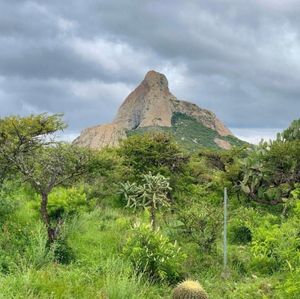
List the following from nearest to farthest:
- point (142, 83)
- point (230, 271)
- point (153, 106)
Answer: point (230, 271), point (153, 106), point (142, 83)

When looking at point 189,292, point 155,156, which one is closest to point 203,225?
point 189,292

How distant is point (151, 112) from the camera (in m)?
140

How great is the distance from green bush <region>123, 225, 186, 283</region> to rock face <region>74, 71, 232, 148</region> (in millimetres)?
100521

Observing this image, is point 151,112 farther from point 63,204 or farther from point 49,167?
point 49,167

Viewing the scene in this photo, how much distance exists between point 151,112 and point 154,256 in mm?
130014

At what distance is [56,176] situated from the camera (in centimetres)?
1210

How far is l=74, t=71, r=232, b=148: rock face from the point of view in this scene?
122m

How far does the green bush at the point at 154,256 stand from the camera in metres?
10.4

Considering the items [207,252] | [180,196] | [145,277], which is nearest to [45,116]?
[180,196]

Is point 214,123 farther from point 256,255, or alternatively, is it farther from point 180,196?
point 256,255

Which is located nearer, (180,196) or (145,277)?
(145,277)

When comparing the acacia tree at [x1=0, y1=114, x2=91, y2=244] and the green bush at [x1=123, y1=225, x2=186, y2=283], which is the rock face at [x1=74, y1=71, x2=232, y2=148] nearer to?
the acacia tree at [x1=0, y1=114, x2=91, y2=244]

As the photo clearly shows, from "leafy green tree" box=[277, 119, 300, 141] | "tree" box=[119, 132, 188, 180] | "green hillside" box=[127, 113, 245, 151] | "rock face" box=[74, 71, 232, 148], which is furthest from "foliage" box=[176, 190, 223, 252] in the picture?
"rock face" box=[74, 71, 232, 148]

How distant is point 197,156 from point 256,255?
14.6 meters
